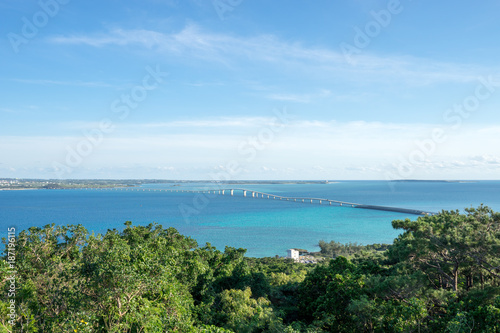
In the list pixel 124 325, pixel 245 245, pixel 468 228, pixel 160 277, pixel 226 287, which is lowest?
pixel 245 245

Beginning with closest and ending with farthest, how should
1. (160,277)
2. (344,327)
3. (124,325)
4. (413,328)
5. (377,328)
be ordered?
(124,325), (160,277), (413,328), (377,328), (344,327)

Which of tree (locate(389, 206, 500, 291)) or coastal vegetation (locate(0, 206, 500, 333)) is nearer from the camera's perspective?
coastal vegetation (locate(0, 206, 500, 333))

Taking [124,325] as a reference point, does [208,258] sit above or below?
below

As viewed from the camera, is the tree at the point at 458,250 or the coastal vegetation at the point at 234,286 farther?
the tree at the point at 458,250

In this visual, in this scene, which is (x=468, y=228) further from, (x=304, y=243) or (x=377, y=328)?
(x=304, y=243)

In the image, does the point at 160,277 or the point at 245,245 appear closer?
the point at 160,277

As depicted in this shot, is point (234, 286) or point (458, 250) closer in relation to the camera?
point (458, 250)

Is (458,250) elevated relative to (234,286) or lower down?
elevated

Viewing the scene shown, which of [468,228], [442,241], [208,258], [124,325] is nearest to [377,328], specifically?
[442,241]
